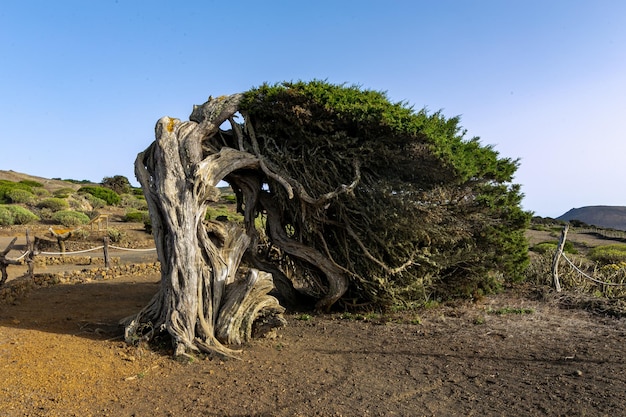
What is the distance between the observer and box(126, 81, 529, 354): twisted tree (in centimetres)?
709

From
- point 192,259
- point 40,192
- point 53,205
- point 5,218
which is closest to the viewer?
point 192,259

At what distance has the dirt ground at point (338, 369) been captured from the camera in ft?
15.6

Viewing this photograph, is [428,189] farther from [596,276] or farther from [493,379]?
[596,276]

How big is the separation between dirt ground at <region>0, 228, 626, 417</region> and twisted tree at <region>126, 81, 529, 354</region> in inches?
27.5

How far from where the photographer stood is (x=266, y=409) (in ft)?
15.4

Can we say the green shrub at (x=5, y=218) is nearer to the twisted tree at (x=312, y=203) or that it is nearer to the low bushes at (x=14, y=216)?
the low bushes at (x=14, y=216)

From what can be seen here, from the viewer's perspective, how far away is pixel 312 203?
325 inches

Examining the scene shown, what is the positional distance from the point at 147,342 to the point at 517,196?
26.2 feet

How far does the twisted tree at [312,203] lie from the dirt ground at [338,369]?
0.70 metres

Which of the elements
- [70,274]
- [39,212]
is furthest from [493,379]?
[39,212]

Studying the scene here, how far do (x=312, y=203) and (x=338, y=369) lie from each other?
3116mm

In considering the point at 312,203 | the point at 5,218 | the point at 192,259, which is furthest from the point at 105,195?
the point at 192,259

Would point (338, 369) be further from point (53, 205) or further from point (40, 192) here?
point (40, 192)

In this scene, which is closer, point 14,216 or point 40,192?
point 14,216
